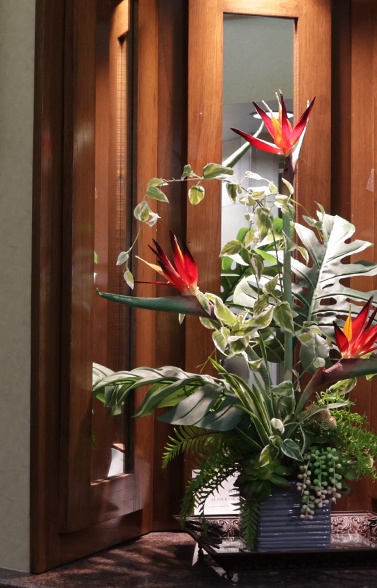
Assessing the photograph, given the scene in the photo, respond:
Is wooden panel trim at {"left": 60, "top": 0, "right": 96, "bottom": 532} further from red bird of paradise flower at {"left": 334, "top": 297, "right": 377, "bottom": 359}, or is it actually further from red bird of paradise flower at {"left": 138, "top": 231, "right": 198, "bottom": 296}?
red bird of paradise flower at {"left": 334, "top": 297, "right": 377, "bottom": 359}

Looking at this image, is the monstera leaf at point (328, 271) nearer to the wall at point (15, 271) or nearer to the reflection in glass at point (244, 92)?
the reflection in glass at point (244, 92)

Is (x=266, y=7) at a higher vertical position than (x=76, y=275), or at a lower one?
higher

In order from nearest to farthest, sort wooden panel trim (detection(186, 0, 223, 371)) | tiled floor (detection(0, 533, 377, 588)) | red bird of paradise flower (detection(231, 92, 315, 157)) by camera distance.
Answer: tiled floor (detection(0, 533, 377, 588)) → red bird of paradise flower (detection(231, 92, 315, 157)) → wooden panel trim (detection(186, 0, 223, 371))

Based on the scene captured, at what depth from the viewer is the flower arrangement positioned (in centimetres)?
149

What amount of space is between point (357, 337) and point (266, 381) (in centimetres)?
19

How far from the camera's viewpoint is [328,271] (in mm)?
1685

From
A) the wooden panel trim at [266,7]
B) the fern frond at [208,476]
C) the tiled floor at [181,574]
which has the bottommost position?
the tiled floor at [181,574]

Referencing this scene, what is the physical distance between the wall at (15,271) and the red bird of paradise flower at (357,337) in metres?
0.49

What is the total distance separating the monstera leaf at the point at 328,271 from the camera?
65.7 inches

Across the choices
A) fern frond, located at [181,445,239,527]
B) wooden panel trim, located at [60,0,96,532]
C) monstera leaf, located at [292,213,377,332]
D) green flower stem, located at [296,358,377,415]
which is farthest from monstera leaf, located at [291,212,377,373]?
wooden panel trim, located at [60,0,96,532]

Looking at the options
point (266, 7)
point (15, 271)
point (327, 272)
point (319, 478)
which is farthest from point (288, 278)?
point (266, 7)

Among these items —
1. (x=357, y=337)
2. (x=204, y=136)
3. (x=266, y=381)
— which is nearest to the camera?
(x=357, y=337)

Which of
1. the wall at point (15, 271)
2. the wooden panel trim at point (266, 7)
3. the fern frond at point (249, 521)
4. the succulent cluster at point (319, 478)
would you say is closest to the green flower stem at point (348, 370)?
the succulent cluster at point (319, 478)

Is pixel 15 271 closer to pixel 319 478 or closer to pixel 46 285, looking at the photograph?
pixel 46 285
